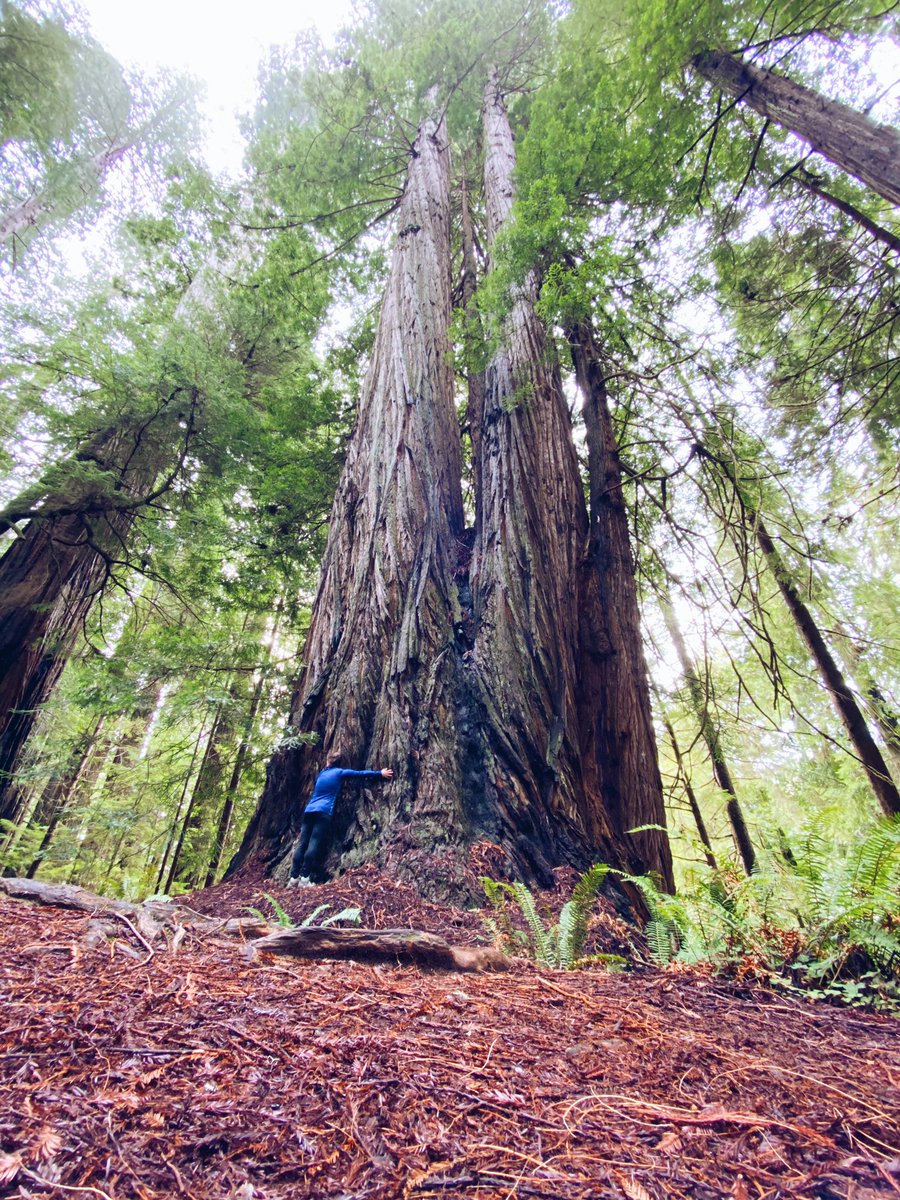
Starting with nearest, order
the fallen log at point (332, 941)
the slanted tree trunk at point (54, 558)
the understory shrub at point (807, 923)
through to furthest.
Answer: the understory shrub at point (807, 923)
the fallen log at point (332, 941)
the slanted tree trunk at point (54, 558)

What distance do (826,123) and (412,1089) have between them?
18.0ft

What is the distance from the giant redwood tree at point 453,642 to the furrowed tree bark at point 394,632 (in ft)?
0.04

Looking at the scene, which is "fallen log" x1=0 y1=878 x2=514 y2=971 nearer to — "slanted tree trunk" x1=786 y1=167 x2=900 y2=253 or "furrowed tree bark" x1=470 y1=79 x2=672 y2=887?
"furrowed tree bark" x1=470 y1=79 x2=672 y2=887

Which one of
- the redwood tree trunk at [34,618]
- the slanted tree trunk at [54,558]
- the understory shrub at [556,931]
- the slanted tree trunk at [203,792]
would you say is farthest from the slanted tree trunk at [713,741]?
the redwood tree trunk at [34,618]

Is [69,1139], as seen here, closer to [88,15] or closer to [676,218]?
[676,218]

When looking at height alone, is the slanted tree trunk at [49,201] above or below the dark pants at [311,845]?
above

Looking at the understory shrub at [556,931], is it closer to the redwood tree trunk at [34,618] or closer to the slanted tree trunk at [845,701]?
the slanted tree trunk at [845,701]

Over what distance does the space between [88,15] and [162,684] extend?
39.7ft

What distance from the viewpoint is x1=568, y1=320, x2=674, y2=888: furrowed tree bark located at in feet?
11.7

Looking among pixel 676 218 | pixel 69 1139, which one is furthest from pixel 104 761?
pixel 676 218

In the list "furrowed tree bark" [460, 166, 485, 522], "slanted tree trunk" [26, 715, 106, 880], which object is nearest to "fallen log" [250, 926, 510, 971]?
"furrowed tree bark" [460, 166, 485, 522]

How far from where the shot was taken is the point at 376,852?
292 cm

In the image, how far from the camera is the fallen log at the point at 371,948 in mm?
1878

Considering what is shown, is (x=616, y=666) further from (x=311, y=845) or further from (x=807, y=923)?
(x=311, y=845)
